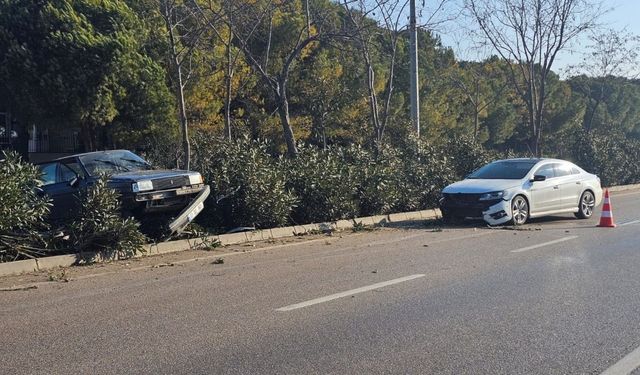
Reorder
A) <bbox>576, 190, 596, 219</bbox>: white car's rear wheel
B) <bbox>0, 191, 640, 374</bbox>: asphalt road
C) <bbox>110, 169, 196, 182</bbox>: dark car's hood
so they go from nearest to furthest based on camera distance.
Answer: <bbox>0, 191, 640, 374</bbox>: asphalt road
<bbox>110, 169, 196, 182</bbox>: dark car's hood
<bbox>576, 190, 596, 219</bbox>: white car's rear wheel

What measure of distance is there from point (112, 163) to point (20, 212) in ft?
10.6

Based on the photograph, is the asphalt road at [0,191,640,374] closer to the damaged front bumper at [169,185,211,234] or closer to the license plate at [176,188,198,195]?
the damaged front bumper at [169,185,211,234]

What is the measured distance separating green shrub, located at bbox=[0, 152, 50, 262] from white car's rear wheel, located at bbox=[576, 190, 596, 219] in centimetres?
1211

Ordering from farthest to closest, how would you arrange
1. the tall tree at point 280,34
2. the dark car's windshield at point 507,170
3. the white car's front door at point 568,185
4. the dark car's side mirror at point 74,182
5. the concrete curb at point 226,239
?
the tall tree at point 280,34 → the white car's front door at point 568,185 → the dark car's windshield at point 507,170 → the dark car's side mirror at point 74,182 → the concrete curb at point 226,239

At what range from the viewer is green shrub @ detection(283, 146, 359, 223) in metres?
15.3

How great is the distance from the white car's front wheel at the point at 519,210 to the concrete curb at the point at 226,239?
8.65 feet

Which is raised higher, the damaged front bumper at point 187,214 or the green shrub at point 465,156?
the green shrub at point 465,156

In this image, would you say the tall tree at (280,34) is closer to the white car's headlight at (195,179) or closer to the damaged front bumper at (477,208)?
the damaged front bumper at (477,208)

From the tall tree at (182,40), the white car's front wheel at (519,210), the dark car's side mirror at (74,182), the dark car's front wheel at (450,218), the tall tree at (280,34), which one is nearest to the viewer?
the dark car's side mirror at (74,182)

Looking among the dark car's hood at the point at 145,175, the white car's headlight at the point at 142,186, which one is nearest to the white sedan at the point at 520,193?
the dark car's hood at the point at 145,175

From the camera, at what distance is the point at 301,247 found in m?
12.8

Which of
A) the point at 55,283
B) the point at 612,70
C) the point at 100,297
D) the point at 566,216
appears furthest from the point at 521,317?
the point at 612,70

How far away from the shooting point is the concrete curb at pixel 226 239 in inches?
405

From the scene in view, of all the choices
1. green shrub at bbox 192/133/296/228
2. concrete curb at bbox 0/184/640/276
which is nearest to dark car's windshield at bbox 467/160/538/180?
concrete curb at bbox 0/184/640/276
